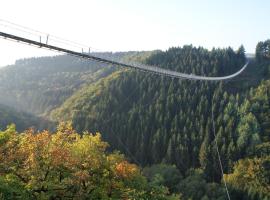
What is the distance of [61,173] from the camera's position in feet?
123

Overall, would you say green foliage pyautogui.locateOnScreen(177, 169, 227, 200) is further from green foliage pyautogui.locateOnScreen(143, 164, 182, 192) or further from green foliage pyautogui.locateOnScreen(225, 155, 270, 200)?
green foliage pyautogui.locateOnScreen(225, 155, 270, 200)

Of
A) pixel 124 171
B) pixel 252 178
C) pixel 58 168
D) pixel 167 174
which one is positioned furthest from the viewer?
pixel 252 178

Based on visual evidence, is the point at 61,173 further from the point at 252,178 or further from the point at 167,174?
the point at 252,178

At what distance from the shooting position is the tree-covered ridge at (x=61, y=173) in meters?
34.7

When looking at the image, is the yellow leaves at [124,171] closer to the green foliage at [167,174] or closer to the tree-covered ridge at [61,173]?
the tree-covered ridge at [61,173]

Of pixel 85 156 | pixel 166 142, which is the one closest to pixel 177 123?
pixel 166 142

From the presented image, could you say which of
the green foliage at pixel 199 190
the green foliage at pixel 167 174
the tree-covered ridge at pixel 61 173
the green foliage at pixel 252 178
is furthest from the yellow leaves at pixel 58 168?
the green foliage at pixel 252 178

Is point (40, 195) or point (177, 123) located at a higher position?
point (40, 195)

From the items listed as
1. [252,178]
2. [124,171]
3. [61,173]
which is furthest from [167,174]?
[61,173]

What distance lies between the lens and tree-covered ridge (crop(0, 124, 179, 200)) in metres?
34.7

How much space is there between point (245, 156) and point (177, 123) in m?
35.2

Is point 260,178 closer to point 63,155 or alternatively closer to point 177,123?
point 177,123

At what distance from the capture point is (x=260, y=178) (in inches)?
→ 6161

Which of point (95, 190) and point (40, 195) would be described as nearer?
point (40, 195)
